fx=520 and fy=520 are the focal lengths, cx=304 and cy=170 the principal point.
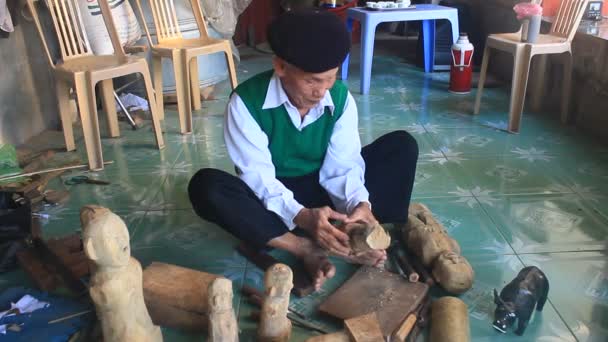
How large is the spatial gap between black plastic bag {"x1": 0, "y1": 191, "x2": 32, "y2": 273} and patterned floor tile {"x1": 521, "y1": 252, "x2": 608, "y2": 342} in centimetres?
153

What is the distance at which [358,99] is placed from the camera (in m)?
3.45

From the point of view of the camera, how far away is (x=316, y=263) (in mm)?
1427

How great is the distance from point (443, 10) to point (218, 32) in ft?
5.25

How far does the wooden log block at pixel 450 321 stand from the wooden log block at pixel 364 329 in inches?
7.3

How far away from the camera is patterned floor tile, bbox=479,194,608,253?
5.43ft

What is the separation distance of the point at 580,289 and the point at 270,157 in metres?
0.93

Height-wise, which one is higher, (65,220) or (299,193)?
(299,193)

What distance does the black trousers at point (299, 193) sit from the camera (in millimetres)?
1396

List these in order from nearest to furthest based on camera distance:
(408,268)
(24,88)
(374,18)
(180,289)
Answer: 1. (180,289)
2. (408,268)
3. (24,88)
4. (374,18)

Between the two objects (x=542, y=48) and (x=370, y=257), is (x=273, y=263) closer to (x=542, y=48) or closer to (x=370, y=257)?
(x=370, y=257)

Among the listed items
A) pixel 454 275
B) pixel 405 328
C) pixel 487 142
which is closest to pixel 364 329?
pixel 405 328

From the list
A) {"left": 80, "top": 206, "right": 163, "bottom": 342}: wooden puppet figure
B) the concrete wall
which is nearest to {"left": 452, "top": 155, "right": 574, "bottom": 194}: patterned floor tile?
{"left": 80, "top": 206, "right": 163, "bottom": 342}: wooden puppet figure

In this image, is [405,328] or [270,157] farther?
[270,157]

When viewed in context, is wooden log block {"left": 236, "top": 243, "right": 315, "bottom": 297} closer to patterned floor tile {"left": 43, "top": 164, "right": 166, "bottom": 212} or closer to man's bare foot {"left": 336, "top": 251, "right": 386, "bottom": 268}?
man's bare foot {"left": 336, "top": 251, "right": 386, "bottom": 268}
